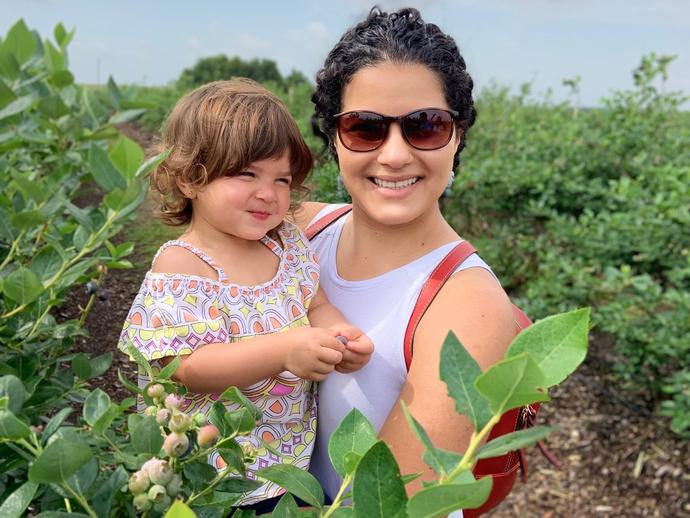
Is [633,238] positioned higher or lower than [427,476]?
lower

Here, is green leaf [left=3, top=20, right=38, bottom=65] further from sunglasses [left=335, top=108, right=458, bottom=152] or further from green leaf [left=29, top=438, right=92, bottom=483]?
green leaf [left=29, top=438, right=92, bottom=483]

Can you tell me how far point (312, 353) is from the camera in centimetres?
131

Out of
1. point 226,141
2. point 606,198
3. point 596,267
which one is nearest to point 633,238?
point 596,267

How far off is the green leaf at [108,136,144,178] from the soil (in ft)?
7.17

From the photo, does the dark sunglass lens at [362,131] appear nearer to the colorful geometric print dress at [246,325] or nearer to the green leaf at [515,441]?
the colorful geometric print dress at [246,325]

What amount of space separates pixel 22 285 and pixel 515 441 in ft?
2.62

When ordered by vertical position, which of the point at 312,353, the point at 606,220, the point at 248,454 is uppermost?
the point at 248,454

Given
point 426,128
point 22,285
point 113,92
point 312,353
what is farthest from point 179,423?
point 113,92

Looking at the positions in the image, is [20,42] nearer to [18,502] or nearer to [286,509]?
[18,502]

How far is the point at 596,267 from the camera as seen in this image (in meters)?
4.08

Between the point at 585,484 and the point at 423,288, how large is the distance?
2.64m

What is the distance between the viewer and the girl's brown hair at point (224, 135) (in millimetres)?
1485

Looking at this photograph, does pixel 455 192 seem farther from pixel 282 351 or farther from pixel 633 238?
pixel 282 351

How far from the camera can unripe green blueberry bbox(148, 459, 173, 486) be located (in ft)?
2.31
